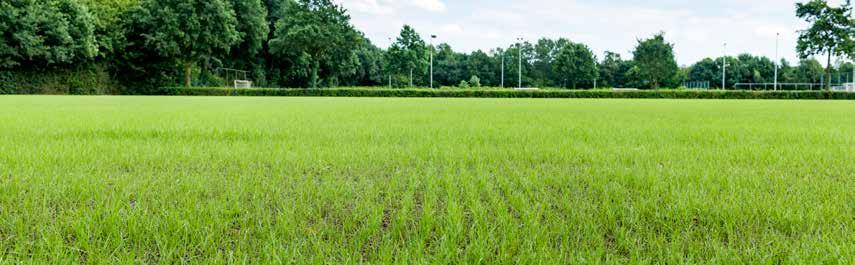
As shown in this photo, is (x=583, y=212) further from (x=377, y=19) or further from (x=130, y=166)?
(x=377, y=19)

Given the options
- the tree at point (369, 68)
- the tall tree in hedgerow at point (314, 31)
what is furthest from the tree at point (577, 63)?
the tall tree in hedgerow at point (314, 31)

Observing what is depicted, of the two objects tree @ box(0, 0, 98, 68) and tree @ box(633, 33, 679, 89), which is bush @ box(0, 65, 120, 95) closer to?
tree @ box(0, 0, 98, 68)

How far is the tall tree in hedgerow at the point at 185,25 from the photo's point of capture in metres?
35.4

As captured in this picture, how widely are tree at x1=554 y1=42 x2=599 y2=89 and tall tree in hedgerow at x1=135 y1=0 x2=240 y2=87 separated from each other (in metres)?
40.2

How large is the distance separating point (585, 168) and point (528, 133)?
2.37 meters

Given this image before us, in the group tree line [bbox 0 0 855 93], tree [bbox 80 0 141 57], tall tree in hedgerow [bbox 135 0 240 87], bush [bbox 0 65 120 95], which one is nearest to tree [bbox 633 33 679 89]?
tree line [bbox 0 0 855 93]

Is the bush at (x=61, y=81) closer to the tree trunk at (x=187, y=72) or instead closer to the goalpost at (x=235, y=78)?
the tree trunk at (x=187, y=72)

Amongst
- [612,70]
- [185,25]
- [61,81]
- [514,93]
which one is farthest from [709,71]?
[61,81]

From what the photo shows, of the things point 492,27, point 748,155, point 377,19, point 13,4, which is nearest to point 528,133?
point 748,155

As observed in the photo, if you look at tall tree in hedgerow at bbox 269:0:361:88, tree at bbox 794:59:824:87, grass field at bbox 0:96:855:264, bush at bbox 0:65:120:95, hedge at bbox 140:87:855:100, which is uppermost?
tall tree in hedgerow at bbox 269:0:361:88

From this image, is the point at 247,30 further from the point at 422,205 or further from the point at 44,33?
the point at 422,205

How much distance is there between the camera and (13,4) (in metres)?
30.4

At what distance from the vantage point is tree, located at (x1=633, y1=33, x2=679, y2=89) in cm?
5041

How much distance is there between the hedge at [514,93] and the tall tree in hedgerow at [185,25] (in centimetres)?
363
